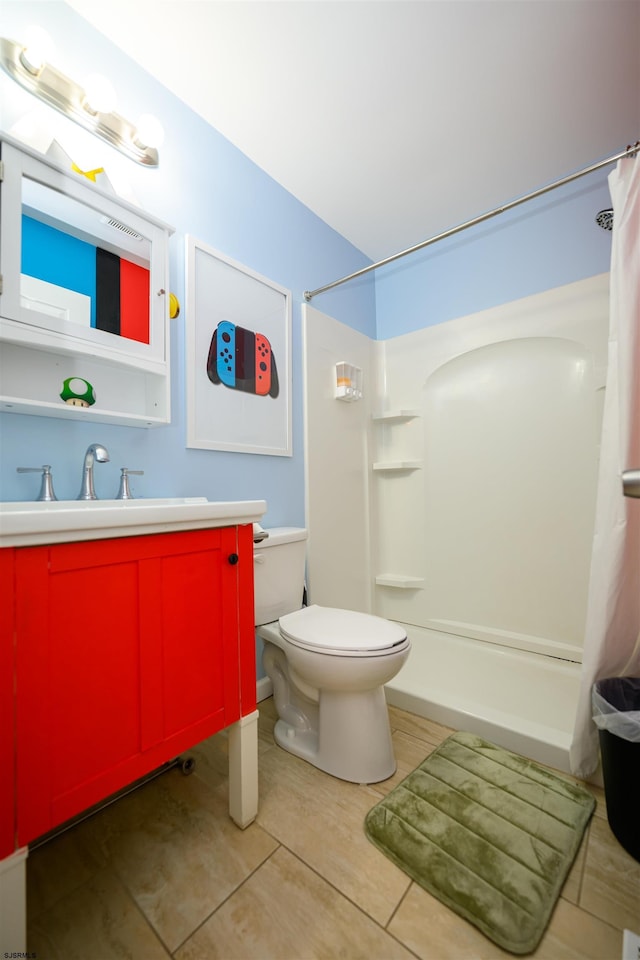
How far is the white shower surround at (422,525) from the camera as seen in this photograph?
165 centimetres

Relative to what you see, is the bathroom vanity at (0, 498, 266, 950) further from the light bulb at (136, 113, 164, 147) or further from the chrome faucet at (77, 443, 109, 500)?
the light bulb at (136, 113, 164, 147)

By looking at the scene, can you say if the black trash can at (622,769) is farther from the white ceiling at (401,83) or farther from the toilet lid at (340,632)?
the white ceiling at (401,83)

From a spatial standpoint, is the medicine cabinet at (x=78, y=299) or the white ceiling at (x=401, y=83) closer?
the medicine cabinet at (x=78, y=299)

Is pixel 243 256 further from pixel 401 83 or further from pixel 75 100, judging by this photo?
pixel 401 83

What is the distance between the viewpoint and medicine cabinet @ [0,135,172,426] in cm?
99

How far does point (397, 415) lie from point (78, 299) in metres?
1.69

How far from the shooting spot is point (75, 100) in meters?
1.16

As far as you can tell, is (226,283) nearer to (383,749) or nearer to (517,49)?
(517,49)

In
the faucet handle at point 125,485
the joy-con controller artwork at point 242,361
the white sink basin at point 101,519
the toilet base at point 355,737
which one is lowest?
the toilet base at point 355,737

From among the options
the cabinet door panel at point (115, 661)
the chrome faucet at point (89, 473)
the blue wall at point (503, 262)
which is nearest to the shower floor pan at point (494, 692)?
the cabinet door panel at point (115, 661)

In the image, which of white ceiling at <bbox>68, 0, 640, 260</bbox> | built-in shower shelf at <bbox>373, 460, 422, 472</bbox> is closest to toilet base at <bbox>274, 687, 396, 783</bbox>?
built-in shower shelf at <bbox>373, 460, 422, 472</bbox>

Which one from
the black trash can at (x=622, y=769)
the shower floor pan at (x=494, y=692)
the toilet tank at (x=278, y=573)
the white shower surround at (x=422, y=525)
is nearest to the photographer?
the black trash can at (x=622, y=769)

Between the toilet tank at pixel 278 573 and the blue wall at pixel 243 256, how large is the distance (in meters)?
0.22

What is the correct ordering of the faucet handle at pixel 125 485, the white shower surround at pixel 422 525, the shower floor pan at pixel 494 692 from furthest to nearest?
the white shower surround at pixel 422 525
the shower floor pan at pixel 494 692
the faucet handle at pixel 125 485
